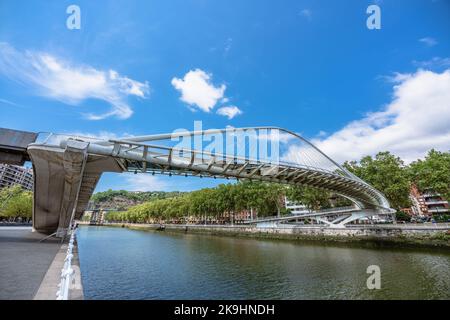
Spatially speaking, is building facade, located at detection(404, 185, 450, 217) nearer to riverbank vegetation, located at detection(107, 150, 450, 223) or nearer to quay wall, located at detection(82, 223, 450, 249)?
riverbank vegetation, located at detection(107, 150, 450, 223)

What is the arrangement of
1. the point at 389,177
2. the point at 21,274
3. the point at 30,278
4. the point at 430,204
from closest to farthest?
the point at 30,278 < the point at 21,274 < the point at 389,177 < the point at 430,204

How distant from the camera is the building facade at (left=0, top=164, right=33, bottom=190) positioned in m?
103

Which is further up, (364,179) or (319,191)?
(364,179)

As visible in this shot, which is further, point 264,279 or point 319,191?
point 319,191

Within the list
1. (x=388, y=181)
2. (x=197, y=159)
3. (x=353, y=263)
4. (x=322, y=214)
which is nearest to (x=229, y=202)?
(x=322, y=214)

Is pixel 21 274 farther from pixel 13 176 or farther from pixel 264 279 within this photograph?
pixel 13 176

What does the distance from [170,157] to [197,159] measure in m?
1.84

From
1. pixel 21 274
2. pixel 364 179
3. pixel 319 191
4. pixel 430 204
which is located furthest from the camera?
pixel 430 204

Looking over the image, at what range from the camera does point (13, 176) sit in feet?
362

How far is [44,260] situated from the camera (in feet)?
31.6

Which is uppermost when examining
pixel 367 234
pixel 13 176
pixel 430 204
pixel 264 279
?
pixel 13 176

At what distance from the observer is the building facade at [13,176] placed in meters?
103

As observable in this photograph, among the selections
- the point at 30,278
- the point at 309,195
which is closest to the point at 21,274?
the point at 30,278
